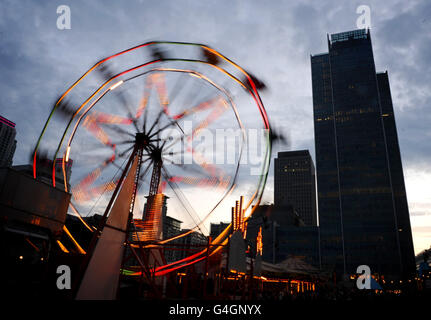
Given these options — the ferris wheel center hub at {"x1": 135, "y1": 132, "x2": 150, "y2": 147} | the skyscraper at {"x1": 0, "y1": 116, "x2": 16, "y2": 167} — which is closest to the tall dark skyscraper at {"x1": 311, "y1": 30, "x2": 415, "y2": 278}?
the ferris wheel center hub at {"x1": 135, "y1": 132, "x2": 150, "y2": 147}

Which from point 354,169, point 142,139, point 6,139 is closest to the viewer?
point 142,139

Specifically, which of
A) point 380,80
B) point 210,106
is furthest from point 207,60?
point 380,80

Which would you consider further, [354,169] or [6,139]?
[6,139]

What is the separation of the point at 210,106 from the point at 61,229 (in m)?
13.1

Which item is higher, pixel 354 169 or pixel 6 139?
pixel 6 139

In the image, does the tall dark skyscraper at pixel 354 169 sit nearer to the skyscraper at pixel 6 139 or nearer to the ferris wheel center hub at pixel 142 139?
the ferris wheel center hub at pixel 142 139

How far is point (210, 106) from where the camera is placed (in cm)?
2239

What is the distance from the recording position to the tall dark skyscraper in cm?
9756

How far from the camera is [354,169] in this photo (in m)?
107

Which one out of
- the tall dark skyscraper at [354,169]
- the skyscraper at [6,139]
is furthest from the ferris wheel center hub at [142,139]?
the skyscraper at [6,139]

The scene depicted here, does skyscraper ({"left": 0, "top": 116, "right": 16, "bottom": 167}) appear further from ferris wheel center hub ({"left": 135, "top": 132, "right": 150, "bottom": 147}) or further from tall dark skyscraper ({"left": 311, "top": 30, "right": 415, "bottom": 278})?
ferris wheel center hub ({"left": 135, "top": 132, "right": 150, "bottom": 147})

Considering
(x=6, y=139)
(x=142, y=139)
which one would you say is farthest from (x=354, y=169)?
(x=6, y=139)

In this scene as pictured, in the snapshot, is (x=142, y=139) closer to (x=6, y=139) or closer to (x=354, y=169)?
(x=354, y=169)

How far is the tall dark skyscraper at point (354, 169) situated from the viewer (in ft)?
320
